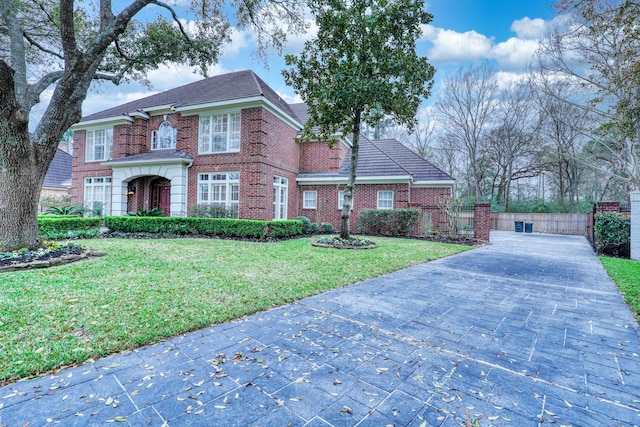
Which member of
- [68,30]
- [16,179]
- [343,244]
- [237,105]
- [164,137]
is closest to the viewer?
[68,30]

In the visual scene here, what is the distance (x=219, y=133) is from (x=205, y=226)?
457 cm

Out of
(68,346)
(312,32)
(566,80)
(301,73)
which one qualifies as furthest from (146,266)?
(566,80)

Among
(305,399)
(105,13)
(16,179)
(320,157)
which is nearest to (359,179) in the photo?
(320,157)

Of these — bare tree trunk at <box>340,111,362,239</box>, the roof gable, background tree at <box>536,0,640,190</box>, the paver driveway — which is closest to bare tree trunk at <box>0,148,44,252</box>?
the paver driveway

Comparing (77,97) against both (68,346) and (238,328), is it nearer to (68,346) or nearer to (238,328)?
(68,346)

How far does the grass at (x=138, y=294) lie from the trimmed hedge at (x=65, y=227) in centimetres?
392

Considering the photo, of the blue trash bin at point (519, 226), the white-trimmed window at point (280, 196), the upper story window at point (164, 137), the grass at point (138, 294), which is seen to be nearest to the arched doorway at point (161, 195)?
the upper story window at point (164, 137)

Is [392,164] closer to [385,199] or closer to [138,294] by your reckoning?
[385,199]

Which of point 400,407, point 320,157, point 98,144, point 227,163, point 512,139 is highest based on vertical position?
point 512,139

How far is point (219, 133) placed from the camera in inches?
541

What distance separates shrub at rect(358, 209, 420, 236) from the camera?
45.3ft

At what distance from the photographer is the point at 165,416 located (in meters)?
1.85

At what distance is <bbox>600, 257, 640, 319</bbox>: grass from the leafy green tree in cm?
679

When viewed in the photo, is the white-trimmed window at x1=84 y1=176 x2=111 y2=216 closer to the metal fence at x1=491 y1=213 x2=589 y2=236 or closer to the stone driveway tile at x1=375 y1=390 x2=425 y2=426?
the stone driveway tile at x1=375 y1=390 x2=425 y2=426
